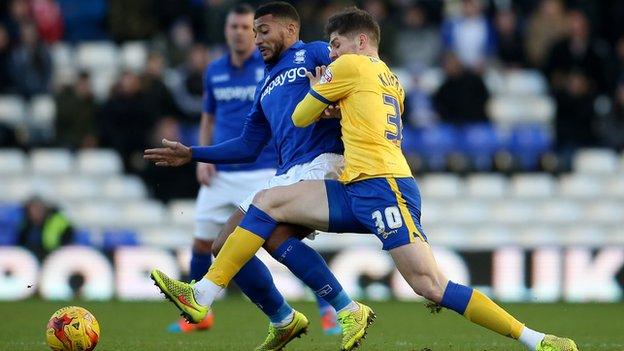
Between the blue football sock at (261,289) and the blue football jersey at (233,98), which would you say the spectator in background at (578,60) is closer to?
the blue football jersey at (233,98)

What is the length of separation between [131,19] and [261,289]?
452 inches

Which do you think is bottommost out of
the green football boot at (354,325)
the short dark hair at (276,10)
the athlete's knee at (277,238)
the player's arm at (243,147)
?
the green football boot at (354,325)

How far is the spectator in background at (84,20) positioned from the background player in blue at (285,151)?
445 inches

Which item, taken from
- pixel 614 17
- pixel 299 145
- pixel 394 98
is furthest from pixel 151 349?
pixel 614 17

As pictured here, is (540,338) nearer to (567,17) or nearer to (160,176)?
(160,176)

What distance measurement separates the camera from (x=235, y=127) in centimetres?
1084

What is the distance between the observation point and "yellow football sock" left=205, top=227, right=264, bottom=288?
786 cm

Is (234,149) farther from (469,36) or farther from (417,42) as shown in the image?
(417,42)

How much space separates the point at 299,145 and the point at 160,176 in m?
9.23

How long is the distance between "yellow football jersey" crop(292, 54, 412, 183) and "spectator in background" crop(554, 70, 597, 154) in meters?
9.84

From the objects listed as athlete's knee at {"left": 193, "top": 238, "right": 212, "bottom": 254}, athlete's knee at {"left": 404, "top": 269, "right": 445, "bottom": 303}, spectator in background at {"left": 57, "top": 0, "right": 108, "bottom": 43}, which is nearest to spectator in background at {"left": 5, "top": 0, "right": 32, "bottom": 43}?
spectator in background at {"left": 57, "top": 0, "right": 108, "bottom": 43}

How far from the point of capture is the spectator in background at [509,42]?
1820 centimetres

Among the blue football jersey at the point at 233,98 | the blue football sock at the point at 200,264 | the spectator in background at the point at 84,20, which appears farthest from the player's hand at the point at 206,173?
the spectator in background at the point at 84,20

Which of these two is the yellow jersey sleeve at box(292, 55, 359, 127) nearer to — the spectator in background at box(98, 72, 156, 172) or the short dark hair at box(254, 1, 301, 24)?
the short dark hair at box(254, 1, 301, 24)
